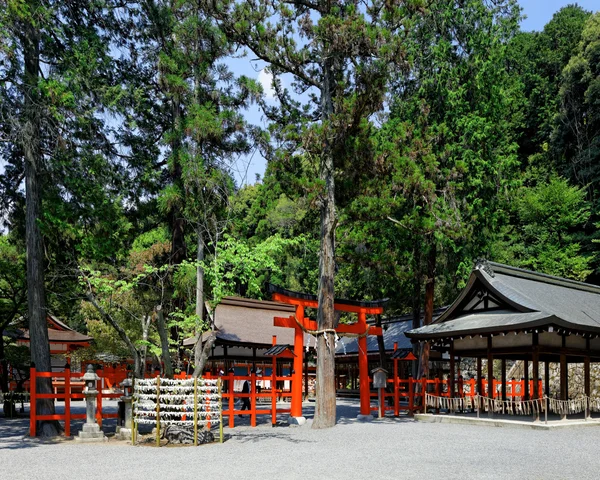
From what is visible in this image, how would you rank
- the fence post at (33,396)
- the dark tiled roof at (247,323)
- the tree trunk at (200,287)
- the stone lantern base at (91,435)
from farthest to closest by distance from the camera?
1. the dark tiled roof at (247,323)
2. the tree trunk at (200,287)
3. the fence post at (33,396)
4. the stone lantern base at (91,435)

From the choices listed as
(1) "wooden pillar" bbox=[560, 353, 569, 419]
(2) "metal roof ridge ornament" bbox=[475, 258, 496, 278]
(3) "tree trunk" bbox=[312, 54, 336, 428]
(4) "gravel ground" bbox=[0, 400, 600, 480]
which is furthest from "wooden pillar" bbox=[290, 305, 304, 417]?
(1) "wooden pillar" bbox=[560, 353, 569, 419]

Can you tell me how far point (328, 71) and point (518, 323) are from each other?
26.8 feet

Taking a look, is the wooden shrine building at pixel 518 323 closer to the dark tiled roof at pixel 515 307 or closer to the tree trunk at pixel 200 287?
the dark tiled roof at pixel 515 307

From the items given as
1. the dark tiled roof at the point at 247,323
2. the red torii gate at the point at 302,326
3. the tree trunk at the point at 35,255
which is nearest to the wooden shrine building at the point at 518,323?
the red torii gate at the point at 302,326

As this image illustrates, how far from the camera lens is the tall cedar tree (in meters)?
14.4

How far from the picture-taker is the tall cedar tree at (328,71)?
14.4m

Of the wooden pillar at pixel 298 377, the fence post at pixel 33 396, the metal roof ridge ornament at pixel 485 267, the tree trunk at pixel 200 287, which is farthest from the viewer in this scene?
the metal roof ridge ornament at pixel 485 267

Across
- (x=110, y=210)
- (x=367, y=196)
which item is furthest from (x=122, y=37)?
(x=367, y=196)

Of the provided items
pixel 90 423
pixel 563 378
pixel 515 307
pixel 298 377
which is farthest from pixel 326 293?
pixel 563 378

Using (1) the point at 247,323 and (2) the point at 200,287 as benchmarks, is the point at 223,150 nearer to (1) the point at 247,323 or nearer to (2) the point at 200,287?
(2) the point at 200,287

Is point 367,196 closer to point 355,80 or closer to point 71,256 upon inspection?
point 355,80

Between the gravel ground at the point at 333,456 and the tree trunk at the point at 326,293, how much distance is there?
3.19ft

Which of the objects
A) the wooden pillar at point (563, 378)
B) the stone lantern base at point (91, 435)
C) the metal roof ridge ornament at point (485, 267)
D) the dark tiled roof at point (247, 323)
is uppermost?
the metal roof ridge ornament at point (485, 267)

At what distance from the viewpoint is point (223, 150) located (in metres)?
17.1
